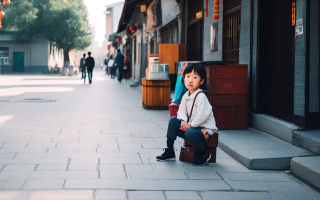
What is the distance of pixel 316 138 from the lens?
229 inches

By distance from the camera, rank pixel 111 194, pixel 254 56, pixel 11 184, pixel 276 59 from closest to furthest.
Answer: pixel 111 194 < pixel 11 184 < pixel 276 59 < pixel 254 56

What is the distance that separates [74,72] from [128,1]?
73.3 ft

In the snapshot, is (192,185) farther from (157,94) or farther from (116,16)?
(116,16)

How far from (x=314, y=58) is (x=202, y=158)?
6.92 ft

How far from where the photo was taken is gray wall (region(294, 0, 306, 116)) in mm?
6254

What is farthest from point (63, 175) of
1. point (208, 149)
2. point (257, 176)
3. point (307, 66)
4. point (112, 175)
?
point (307, 66)

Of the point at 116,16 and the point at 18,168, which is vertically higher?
the point at 116,16

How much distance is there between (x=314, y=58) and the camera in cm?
623

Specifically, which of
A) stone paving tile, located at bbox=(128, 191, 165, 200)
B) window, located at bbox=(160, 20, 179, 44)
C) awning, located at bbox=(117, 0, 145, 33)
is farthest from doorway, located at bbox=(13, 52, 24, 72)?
stone paving tile, located at bbox=(128, 191, 165, 200)

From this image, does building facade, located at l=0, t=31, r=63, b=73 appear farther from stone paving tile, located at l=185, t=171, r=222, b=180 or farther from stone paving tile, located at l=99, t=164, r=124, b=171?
stone paving tile, located at l=185, t=171, r=222, b=180

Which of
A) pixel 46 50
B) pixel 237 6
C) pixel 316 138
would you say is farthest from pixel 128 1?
pixel 46 50

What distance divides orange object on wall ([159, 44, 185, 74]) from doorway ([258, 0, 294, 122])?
6169mm

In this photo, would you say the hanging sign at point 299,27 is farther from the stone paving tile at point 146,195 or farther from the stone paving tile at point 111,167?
the stone paving tile at point 146,195

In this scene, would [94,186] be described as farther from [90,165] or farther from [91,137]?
[91,137]
